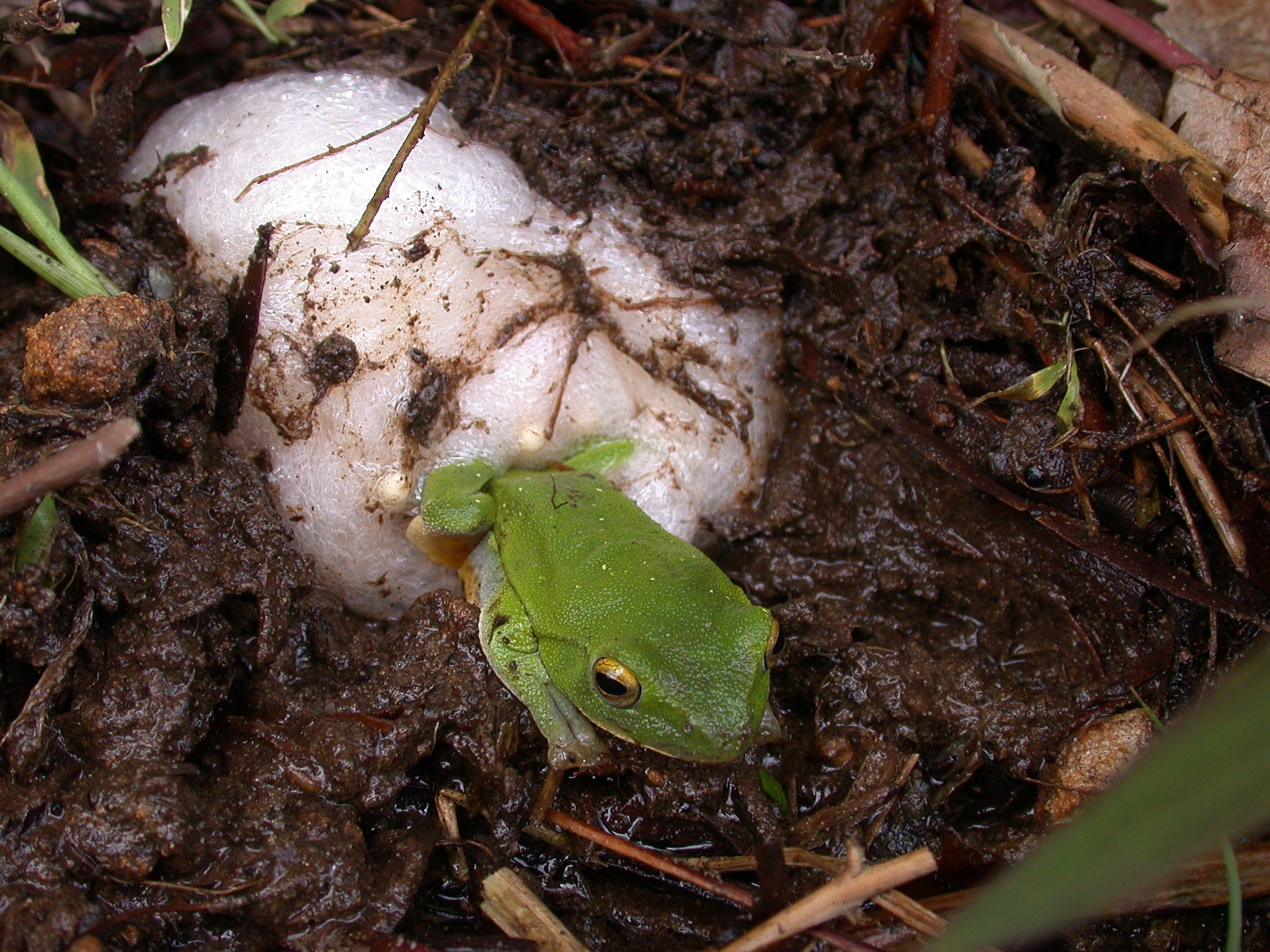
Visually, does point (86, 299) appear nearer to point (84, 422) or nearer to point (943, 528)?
point (84, 422)

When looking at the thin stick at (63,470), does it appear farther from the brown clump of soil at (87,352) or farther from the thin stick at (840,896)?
the thin stick at (840,896)

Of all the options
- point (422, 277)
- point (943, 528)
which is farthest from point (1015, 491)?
point (422, 277)

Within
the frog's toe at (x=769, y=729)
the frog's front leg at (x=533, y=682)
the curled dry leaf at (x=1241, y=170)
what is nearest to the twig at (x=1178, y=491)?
the curled dry leaf at (x=1241, y=170)

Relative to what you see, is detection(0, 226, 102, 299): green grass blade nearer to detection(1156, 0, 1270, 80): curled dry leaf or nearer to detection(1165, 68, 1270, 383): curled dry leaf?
detection(1165, 68, 1270, 383): curled dry leaf

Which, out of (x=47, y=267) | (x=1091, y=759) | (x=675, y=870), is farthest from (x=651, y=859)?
(x=47, y=267)

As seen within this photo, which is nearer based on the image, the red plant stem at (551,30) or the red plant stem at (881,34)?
the red plant stem at (881,34)

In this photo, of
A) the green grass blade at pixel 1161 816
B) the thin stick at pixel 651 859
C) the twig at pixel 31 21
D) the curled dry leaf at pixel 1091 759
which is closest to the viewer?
the green grass blade at pixel 1161 816
